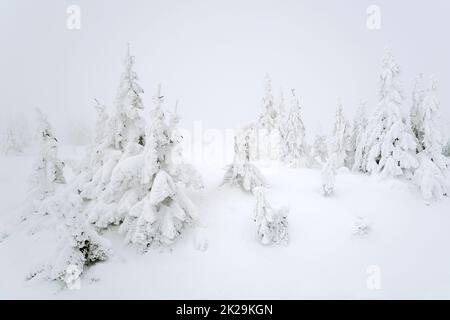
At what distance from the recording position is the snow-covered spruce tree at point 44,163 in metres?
17.0

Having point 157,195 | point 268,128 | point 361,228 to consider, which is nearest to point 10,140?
point 157,195

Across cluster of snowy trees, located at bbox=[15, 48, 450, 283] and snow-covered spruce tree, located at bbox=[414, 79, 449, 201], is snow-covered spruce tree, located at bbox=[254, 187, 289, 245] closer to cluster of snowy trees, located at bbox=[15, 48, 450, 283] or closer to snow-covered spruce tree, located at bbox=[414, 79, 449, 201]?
cluster of snowy trees, located at bbox=[15, 48, 450, 283]

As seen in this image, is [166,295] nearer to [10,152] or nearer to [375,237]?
[375,237]

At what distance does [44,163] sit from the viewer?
1745 cm

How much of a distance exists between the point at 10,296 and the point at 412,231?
71.4 ft

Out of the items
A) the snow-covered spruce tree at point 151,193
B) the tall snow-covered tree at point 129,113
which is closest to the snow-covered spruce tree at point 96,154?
the tall snow-covered tree at point 129,113

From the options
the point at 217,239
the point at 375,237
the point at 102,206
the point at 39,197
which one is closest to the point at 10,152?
the point at 39,197

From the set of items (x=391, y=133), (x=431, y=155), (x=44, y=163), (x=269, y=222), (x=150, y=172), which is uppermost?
(x=391, y=133)

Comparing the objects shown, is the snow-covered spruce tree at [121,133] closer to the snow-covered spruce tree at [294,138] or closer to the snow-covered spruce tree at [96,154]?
the snow-covered spruce tree at [96,154]

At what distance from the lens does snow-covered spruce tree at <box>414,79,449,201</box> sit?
20266mm

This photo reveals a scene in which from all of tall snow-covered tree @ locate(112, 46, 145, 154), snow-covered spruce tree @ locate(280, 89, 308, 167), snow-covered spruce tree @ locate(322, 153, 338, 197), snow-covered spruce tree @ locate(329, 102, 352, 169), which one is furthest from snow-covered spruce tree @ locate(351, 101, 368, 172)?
tall snow-covered tree @ locate(112, 46, 145, 154)

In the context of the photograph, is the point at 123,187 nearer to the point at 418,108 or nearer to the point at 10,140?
the point at 418,108

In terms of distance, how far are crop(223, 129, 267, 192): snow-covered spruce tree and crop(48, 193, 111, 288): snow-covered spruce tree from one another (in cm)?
948

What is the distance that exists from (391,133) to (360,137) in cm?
726
